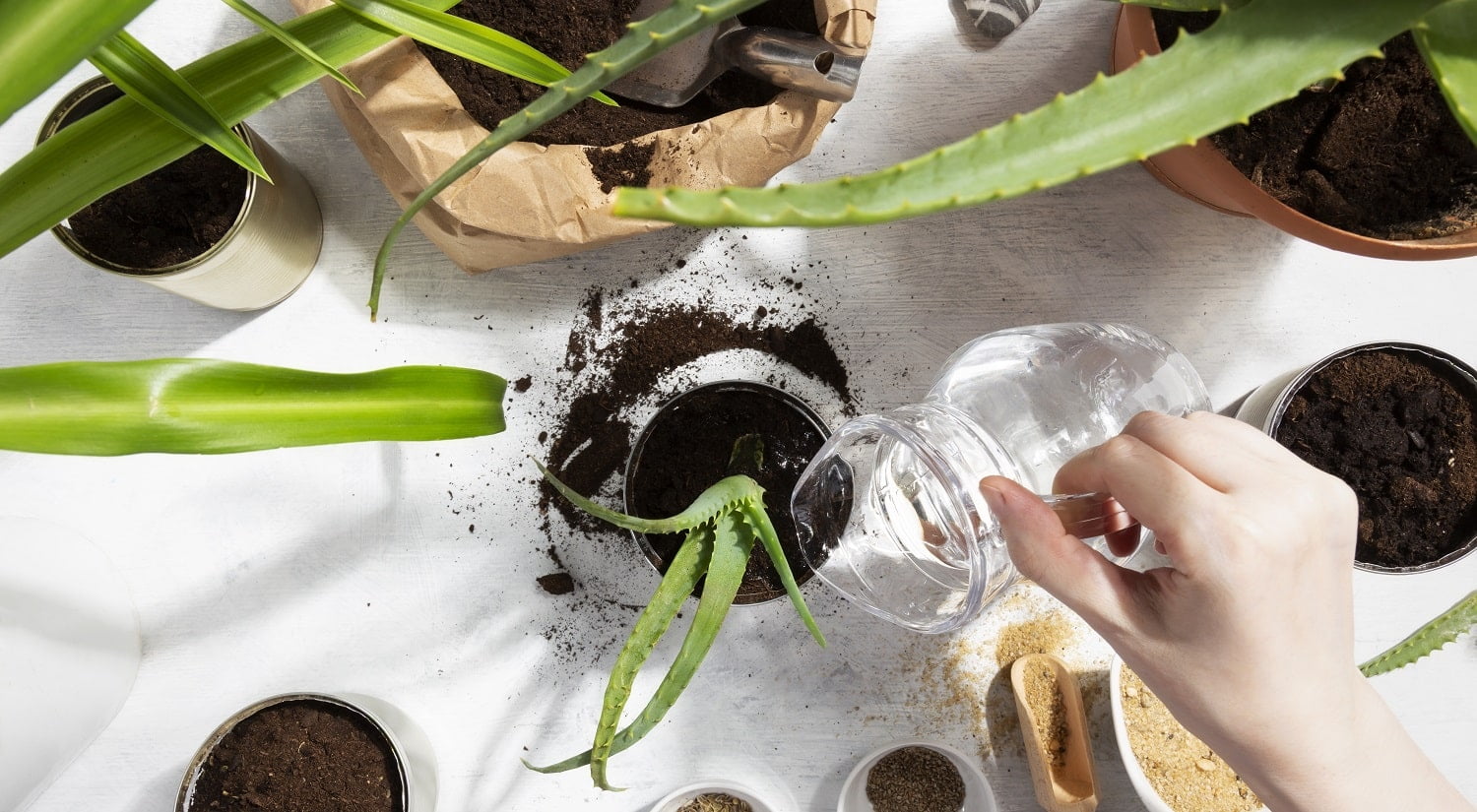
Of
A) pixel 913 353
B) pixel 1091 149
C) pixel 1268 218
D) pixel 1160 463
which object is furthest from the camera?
pixel 913 353

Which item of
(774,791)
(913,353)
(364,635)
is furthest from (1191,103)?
(364,635)

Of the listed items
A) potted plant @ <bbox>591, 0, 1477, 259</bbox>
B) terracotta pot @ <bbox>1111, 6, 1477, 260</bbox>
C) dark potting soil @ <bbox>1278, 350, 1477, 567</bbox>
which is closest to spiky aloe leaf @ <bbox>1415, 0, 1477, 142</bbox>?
potted plant @ <bbox>591, 0, 1477, 259</bbox>

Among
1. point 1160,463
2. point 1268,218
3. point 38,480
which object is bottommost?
point 1160,463

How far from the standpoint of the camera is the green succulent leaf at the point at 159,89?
1.68 feet

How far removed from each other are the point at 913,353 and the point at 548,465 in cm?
38

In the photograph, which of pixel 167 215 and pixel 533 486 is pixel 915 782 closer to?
pixel 533 486

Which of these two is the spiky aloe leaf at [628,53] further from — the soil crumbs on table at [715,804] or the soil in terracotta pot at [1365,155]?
the soil crumbs on table at [715,804]

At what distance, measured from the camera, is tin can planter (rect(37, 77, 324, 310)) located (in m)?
0.71

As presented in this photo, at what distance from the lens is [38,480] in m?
0.88

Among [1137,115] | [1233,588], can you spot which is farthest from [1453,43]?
[1233,588]

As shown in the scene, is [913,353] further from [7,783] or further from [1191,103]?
[7,783]

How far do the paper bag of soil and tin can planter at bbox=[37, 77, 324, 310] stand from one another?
10cm

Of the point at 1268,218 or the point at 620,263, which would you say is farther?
the point at 620,263

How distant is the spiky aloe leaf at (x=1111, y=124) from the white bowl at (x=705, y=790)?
0.66 meters
